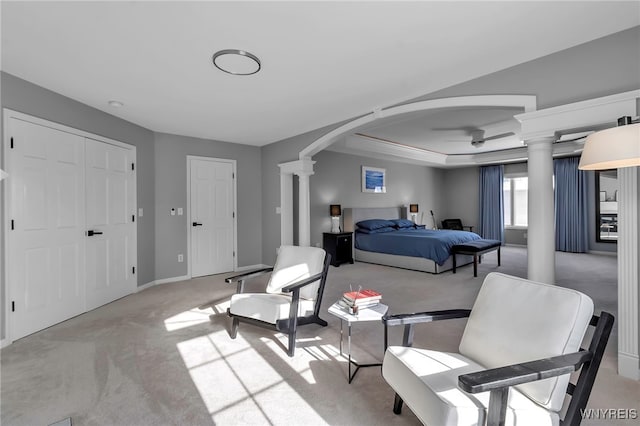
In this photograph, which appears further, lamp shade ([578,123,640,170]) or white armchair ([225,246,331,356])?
white armchair ([225,246,331,356])

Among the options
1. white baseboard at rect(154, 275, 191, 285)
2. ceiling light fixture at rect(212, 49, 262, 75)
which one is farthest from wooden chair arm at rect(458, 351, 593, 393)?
white baseboard at rect(154, 275, 191, 285)

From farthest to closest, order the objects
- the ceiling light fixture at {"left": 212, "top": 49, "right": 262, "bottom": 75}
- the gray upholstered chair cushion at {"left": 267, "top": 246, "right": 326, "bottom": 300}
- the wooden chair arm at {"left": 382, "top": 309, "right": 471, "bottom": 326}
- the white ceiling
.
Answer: the gray upholstered chair cushion at {"left": 267, "top": 246, "right": 326, "bottom": 300}, the ceiling light fixture at {"left": 212, "top": 49, "right": 262, "bottom": 75}, the white ceiling, the wooden chair arm at {"left": 382, "top": 309, "right": 471, "bottom": 326}

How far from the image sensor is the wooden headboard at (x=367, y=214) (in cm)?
652

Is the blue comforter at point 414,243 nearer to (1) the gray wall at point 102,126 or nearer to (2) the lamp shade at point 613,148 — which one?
(2) the lamp shade at point 613,148

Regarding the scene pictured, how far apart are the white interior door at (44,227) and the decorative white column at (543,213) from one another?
4.52 m

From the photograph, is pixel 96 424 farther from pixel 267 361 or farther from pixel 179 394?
pixel 267 361

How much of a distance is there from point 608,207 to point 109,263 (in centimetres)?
996

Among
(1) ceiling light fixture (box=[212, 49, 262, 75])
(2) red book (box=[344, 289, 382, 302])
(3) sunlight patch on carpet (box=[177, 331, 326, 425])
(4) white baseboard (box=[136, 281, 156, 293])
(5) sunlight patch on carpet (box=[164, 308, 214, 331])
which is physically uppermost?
(1) ceiling light fixture (box=[212, 49, 262, 75])

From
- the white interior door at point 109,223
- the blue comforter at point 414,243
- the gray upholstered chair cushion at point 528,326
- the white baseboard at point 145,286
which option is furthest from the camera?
the blue comforter at point 414,243

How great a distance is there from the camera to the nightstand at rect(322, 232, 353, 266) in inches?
235

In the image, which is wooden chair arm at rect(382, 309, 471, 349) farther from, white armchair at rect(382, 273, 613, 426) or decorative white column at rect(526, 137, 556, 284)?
decorative white column at rect(526, 137, 556, 284)

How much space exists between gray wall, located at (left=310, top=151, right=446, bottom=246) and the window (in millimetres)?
2010

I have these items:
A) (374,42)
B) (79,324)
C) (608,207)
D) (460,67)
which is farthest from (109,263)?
(608,207)

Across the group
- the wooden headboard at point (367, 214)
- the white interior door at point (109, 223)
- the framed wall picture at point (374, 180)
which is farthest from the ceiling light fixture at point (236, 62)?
the framed wall picture at point (374, 180)
